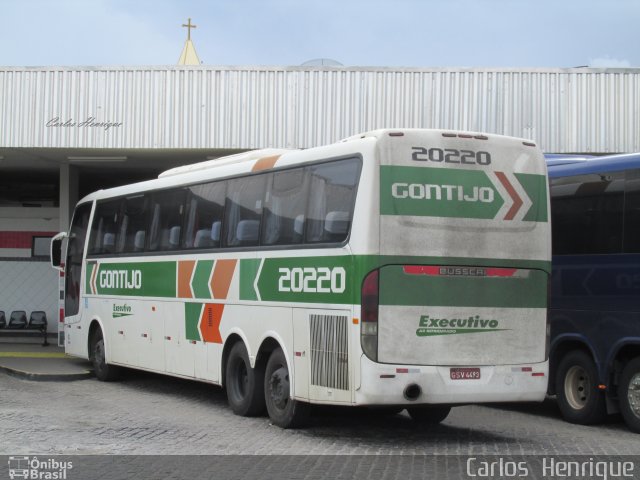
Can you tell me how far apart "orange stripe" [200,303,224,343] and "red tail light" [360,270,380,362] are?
12.0 ft

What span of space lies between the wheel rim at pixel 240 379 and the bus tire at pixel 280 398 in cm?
86

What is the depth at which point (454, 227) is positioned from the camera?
11.3m

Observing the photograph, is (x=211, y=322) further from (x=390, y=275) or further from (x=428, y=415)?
(x=390, y=275)

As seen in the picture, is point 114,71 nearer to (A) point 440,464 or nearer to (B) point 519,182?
(B) point 519,182

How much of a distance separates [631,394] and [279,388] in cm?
417

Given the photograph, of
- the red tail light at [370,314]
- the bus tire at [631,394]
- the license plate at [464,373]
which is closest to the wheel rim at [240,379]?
the red tail light at [370,314]

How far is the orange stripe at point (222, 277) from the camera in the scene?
13805 millimetres

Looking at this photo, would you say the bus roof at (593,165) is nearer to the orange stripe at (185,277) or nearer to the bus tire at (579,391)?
the bus tire at (579,391)

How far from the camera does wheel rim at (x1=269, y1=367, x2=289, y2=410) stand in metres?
12.4

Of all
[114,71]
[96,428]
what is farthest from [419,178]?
[114,71]

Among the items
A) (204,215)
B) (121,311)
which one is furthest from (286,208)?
(121,311)

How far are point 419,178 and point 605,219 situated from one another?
3.20 m

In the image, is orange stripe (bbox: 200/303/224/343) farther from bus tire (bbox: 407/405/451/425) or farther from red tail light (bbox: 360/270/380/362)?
red tail light (bbox: 360/270/380/362)

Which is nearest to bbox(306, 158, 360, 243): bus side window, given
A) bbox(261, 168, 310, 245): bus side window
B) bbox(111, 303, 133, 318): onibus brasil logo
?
bbox(261, 168, 310, 245): bus side window
